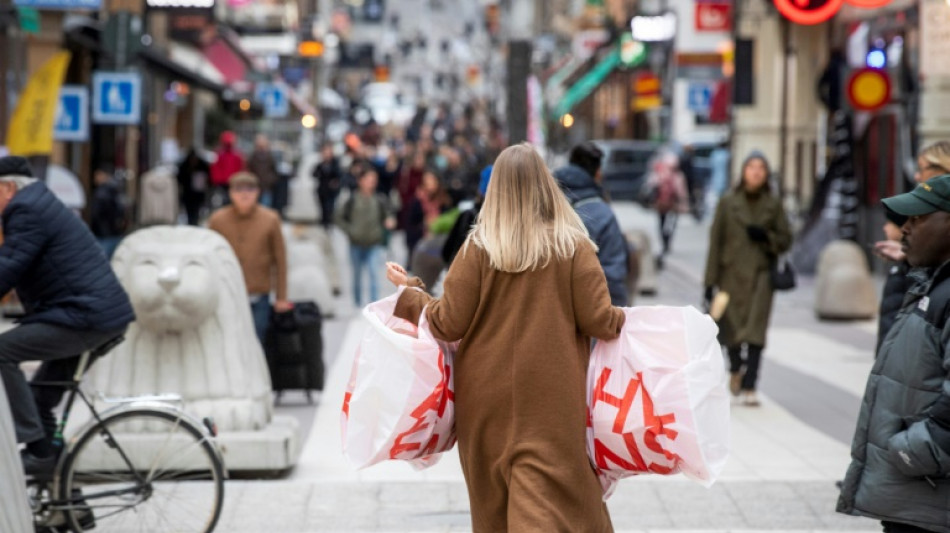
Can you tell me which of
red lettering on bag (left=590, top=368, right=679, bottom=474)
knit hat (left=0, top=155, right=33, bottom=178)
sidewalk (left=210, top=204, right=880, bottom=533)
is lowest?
sidewalk (left=210, top=204, right=880, bottom=533)

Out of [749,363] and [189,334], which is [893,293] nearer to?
[189,334]

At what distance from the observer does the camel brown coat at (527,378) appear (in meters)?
5.27

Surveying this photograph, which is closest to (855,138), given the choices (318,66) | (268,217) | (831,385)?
(831,385)

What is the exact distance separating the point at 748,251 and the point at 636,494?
3.39 meters

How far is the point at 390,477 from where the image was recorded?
930 centimetres

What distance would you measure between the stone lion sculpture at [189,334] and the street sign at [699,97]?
2975 centimetres

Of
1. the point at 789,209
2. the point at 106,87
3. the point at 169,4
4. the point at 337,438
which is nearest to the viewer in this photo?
the point at 337,438

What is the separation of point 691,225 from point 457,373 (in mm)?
33034

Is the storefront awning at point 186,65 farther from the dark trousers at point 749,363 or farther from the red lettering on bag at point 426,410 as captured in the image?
the red lettering on bag at point 426,410

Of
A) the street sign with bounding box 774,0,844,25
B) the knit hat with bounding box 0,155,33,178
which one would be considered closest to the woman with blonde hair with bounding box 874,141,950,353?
the knit hat with bounding box 0,155,33,178

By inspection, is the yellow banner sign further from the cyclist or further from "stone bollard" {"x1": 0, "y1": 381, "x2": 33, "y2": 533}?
"stone bollard" {"x1": 0, "y1": 381, "x2": 33, "y2": 533}

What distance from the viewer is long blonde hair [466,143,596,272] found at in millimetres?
5254

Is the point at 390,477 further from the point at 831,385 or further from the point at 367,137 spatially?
the point at 367,137

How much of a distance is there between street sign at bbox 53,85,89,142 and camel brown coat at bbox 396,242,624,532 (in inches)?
609
